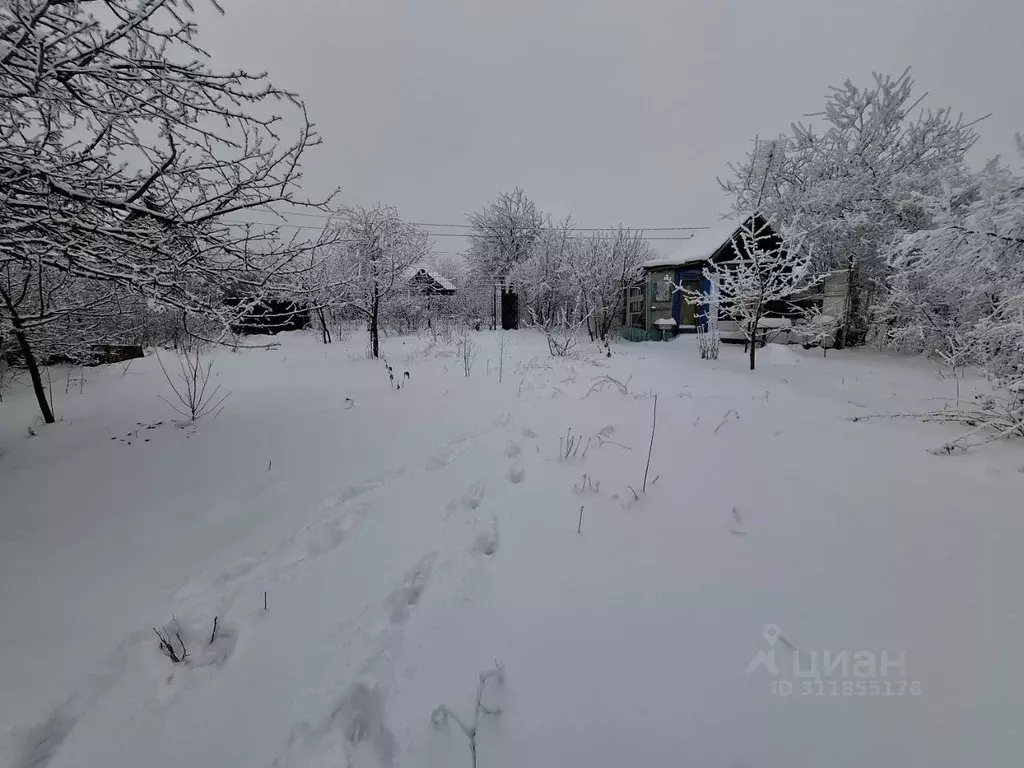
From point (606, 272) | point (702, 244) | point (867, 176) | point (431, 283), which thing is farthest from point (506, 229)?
point (867, 176)

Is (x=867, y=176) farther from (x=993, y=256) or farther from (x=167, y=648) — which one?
(x=167, y=648)

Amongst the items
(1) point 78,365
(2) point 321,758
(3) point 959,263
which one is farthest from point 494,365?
(1) point 78,365

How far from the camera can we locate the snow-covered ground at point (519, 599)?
4.50 feet

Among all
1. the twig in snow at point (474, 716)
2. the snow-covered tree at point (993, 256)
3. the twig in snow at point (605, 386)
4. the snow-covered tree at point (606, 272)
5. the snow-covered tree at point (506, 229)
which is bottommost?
the twig in snow at point (474, 716)

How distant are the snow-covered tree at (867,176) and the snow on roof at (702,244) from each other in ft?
5.49

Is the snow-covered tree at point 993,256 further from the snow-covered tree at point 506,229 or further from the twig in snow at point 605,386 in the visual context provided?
the snow-covered tree at point 506,229

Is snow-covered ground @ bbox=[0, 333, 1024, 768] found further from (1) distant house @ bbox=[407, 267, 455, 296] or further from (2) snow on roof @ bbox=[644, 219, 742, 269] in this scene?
(1) distant house @ bbox=[407, 267, 455, 296]

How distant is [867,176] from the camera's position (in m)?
10.7

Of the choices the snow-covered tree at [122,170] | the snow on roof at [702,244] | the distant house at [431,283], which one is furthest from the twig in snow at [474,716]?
the distant house at [431,283]

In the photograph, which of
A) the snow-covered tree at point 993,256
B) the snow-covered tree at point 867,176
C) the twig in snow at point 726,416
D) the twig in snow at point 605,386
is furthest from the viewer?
the snow-covered tree at point 867,176

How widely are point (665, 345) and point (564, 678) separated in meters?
12.7

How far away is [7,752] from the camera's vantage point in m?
1.33

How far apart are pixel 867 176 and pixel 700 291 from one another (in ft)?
16.4

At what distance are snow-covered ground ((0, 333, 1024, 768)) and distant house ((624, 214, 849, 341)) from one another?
9.31m
